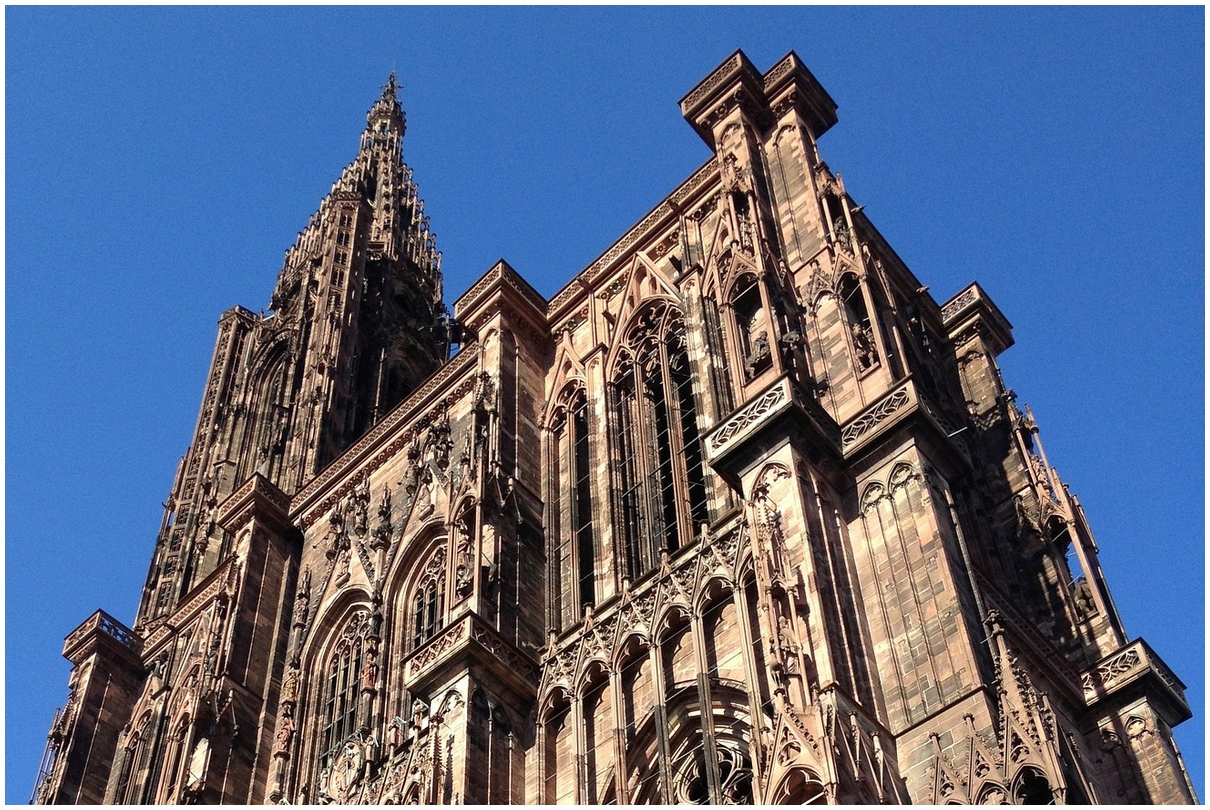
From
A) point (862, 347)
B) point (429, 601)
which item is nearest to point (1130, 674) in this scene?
point (862, 347)

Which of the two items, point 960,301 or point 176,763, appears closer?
point 176,763

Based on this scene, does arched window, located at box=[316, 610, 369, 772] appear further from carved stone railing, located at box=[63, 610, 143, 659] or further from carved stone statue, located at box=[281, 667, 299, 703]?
carved stone railing, located at box=[63, 610, 143, 659]

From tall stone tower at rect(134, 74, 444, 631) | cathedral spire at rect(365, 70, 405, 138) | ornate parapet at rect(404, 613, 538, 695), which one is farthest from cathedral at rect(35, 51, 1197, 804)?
cathedral spire at rect(365, 70, 405, 138)

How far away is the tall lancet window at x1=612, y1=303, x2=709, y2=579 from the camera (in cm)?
2505

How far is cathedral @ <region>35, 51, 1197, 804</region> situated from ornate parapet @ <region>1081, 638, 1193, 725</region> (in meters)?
0.06

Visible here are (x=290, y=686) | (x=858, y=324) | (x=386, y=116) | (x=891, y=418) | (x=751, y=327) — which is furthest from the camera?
(x=386, y=116)

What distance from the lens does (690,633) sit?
22.3 m

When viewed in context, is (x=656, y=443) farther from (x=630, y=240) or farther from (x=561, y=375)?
(x=630, y=240)

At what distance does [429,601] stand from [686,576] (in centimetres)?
779

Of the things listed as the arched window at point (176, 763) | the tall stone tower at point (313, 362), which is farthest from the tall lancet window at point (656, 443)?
the tall stone tower at point (313, 362)

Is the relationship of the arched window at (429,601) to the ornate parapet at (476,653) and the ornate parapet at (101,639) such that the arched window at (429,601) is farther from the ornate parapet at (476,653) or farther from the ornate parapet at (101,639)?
the ornate parapet at (101,639)

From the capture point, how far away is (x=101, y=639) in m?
36.8

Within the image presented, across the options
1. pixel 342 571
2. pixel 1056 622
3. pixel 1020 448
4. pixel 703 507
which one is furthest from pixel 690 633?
pixel 342 571

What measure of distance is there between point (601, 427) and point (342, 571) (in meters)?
6.93
